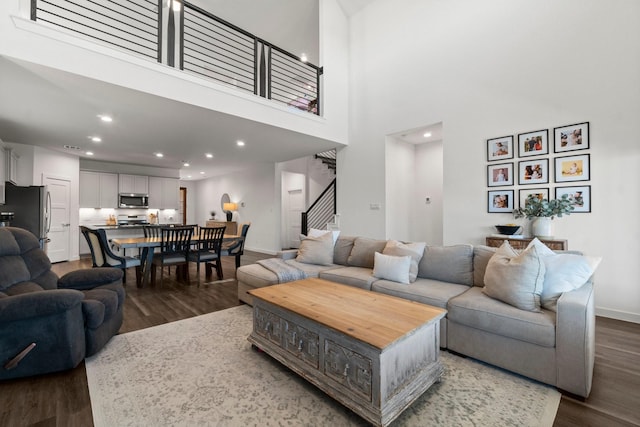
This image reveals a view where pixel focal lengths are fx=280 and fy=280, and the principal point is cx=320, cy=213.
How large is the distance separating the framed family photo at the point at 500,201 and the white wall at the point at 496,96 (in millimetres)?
89

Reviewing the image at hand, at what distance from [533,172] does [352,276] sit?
291cm

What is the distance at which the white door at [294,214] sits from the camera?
9078 millimetres

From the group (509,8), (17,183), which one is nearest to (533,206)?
(509,8)

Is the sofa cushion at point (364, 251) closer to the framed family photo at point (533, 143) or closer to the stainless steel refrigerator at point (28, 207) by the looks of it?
the framed family photo at point (533, 143)

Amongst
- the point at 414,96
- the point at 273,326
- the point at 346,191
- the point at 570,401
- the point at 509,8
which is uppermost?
the point at 509,8

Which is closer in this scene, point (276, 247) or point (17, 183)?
point (17, 183)

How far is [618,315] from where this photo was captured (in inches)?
126

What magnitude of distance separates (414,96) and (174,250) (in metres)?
4.85

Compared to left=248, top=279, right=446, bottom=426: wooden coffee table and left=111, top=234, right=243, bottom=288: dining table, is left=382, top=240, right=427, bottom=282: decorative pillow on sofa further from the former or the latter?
left=111, top=234, right=243, bottom=288: dining table

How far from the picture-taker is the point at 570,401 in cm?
175

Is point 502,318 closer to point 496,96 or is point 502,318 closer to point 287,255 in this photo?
point 287,255

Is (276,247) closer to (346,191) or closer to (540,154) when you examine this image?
(346,191)

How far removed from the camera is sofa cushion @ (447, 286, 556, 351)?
6.16ft

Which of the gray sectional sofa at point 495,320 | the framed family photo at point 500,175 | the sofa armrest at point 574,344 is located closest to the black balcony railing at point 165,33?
the gray sectional sofa at point 495,320
